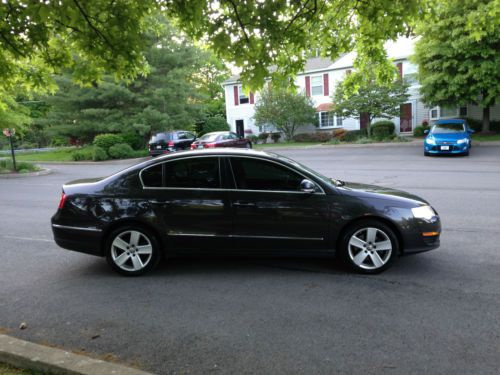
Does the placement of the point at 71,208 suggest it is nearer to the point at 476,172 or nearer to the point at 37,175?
the point at 476,172

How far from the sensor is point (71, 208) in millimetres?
5266

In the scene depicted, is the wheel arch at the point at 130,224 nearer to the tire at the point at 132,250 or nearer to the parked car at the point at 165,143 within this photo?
the tire at the point at 132,250

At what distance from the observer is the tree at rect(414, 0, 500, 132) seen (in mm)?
21578

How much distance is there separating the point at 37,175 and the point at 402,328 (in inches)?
819

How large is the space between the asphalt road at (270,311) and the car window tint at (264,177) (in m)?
1.08

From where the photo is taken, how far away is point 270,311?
4.17 metres

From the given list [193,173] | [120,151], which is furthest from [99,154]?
[193,173]

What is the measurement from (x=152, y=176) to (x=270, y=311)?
2.26 meters

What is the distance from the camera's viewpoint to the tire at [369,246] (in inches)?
196

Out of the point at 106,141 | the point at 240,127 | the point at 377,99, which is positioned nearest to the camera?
the point at 106,141

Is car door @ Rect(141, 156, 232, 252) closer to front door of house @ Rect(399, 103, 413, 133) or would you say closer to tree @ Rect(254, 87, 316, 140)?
tree @ Rect(254, 87, 316, 140)

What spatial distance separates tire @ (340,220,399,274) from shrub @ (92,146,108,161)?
79.6 ft

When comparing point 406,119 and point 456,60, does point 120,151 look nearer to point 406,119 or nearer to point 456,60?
point 456,60

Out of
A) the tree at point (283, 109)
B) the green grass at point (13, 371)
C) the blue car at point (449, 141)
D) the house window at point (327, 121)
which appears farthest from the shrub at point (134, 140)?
the green grass at point (13, 371)
